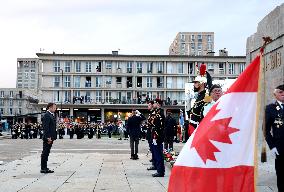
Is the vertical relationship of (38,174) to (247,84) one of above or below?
below

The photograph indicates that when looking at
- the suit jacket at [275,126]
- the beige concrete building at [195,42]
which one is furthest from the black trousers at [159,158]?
the beige concrete building at [195,42]

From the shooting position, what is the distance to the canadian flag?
3.96m

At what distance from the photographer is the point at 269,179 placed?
9.14 metres

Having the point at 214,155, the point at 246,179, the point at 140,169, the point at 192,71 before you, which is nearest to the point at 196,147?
the point at 214,155

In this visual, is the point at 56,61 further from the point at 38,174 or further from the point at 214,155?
the point at 214,155

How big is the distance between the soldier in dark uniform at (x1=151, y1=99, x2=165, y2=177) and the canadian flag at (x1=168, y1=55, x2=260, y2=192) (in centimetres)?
726

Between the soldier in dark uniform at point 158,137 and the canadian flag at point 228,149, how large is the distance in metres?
7.26

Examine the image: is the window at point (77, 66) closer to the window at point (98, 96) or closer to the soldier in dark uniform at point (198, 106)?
the window at point (98, 96)

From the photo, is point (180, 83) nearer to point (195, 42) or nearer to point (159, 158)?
point (195, 42)

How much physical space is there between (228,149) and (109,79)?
88985 millimetres

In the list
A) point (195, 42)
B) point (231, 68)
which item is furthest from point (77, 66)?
point (195, 42)

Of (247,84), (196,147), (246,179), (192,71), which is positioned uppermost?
(192,71)

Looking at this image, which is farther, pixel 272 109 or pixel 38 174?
pixel 38 174

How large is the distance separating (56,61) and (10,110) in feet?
235
